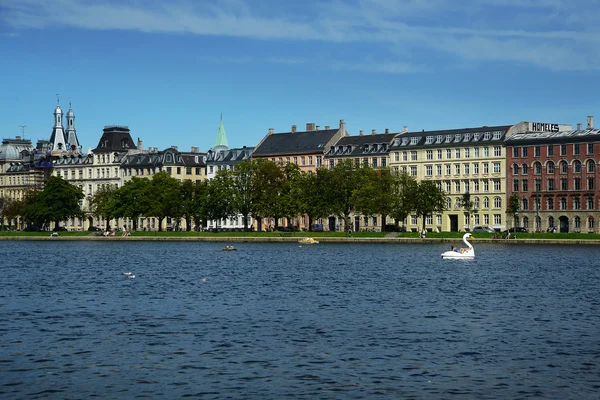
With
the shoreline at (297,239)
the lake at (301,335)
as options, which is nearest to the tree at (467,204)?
the shoreline at (297,239)

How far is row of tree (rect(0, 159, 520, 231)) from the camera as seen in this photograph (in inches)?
6339

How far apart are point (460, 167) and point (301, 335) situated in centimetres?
14232

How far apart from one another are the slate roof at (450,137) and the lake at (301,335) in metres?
97.3

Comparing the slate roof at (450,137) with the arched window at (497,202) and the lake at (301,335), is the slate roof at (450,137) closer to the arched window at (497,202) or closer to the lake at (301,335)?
the arched window at (497,202)

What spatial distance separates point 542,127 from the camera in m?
179

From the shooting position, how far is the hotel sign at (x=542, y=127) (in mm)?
177125

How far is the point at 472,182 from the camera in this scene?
18075 cm

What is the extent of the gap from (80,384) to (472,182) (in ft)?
500

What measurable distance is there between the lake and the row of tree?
7774 centimetres

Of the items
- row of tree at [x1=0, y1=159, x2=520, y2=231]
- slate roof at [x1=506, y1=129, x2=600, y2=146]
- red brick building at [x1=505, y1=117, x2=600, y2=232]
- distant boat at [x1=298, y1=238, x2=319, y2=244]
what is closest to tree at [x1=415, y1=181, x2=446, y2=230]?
row of tree at [x1=0, y1=159, x2=520, y2=231]

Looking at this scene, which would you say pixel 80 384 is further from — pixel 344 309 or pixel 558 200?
pixel 558 200

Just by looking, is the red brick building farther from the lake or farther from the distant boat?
the lake

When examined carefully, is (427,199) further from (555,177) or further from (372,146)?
(372,146)

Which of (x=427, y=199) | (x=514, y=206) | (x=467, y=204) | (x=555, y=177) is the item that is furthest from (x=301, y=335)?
(x=555, y=177)
